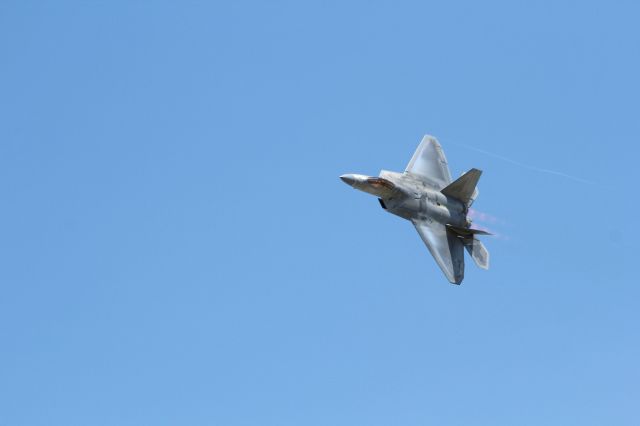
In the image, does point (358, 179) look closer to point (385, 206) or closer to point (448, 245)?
point (385, 206)

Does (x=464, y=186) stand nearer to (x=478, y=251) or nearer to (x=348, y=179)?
(x=478, y=251)

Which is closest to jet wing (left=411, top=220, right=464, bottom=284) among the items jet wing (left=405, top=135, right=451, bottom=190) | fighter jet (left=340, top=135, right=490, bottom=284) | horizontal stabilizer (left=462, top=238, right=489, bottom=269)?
fighter jet (left=340, top=135, right=490, bottom=284)

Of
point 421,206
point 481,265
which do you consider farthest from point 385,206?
point 481,265

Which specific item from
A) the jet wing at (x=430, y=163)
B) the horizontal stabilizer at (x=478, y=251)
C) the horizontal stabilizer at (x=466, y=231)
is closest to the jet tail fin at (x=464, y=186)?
the horizontal stabilizer at (x=466, y=231)

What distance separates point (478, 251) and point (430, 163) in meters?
8.83

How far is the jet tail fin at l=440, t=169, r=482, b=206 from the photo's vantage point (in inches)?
3487

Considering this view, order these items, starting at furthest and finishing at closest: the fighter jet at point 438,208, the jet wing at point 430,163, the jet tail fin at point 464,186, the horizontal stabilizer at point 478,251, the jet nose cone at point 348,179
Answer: the jet wing at point 430,163 → the horizontal stabilizer at point 478,251 → the jet tail fin at point 464,186 → the fighter jet at point 438,208 → the jet nose cone at point 348,179

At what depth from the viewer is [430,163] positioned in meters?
94.3

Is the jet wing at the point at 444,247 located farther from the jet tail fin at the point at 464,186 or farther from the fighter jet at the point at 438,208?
the jet tail fin at the point at 464,186

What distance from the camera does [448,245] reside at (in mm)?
88500

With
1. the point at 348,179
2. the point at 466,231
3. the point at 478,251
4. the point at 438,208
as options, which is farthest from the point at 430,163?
the point at 348,179

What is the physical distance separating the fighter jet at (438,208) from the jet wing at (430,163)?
66 cm

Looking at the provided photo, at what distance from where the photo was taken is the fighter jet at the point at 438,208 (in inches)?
3423

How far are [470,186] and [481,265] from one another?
6515 mm
